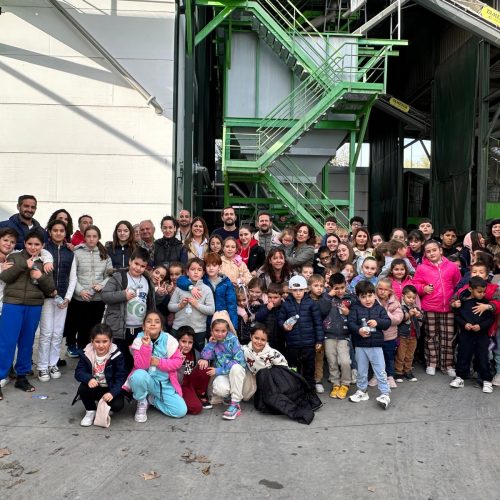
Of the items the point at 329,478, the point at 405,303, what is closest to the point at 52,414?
the point at 329,478

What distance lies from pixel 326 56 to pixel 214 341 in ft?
33.5

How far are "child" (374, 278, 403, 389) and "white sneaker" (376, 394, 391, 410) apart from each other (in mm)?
656

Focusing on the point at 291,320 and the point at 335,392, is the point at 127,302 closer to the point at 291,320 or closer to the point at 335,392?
the point at 291,320

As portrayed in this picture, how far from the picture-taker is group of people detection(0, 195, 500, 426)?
4.86m

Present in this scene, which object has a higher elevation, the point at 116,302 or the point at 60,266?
the point at 60,266

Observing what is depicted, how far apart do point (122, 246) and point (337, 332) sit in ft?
9.26

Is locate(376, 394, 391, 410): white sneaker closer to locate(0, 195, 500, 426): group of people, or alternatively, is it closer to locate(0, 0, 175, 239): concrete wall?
locate(0, 195, 500, 426): group of people

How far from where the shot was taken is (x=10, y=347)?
210 inches

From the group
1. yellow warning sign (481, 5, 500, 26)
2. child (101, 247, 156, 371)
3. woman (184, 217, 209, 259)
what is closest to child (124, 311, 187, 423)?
child (101, 247, 156, 371)

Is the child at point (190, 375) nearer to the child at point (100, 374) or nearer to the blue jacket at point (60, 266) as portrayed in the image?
the child at point (100, 374)

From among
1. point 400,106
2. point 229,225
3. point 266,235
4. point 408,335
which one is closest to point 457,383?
point 408,335

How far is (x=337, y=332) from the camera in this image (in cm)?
569

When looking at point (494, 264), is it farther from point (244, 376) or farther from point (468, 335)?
point (244, 376)

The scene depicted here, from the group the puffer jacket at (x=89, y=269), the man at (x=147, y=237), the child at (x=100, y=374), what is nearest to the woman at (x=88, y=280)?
the puffer jacket at (x=89, y=269)
